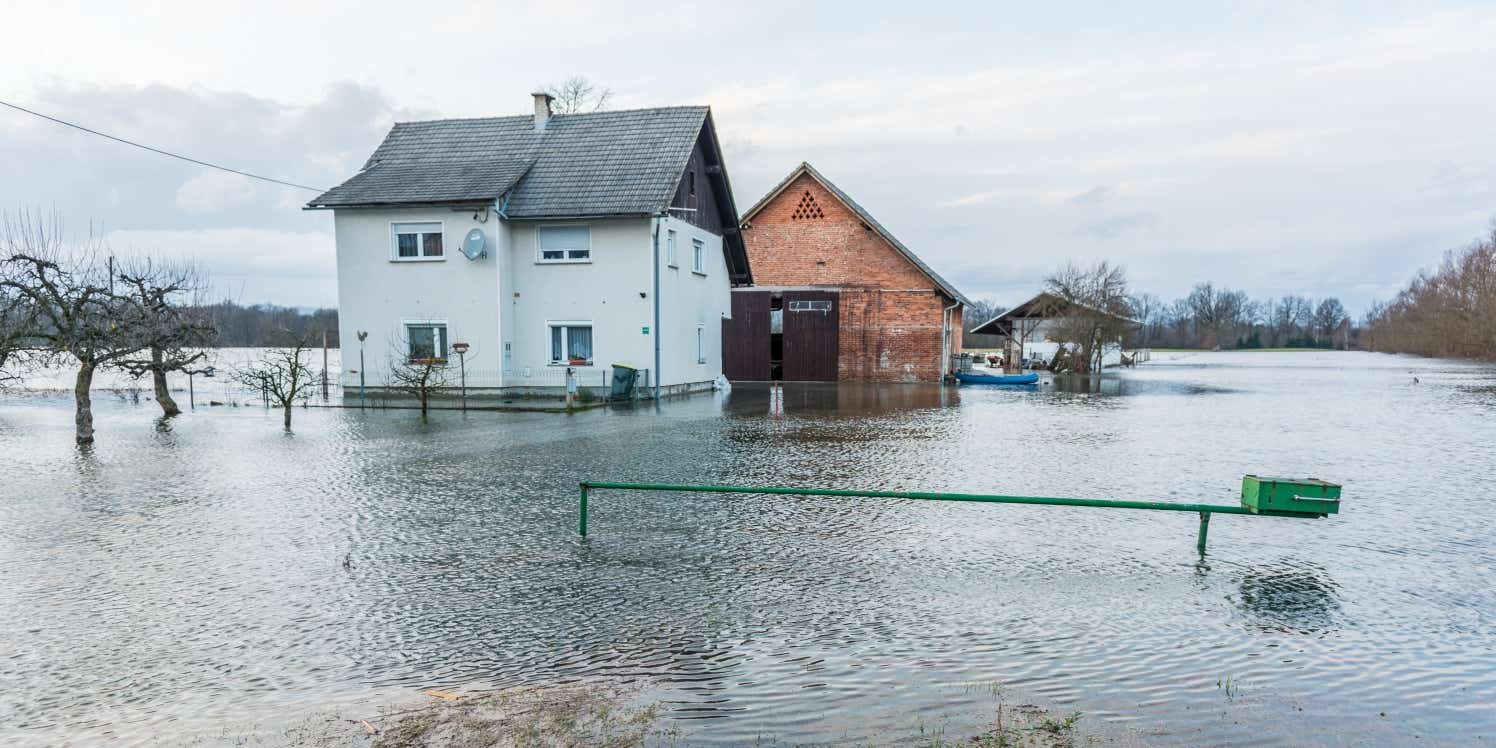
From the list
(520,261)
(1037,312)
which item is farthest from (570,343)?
(1037,312)

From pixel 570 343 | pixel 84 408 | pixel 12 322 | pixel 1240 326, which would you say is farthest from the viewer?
pixel 1240 326

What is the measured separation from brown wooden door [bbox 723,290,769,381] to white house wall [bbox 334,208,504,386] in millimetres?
11269

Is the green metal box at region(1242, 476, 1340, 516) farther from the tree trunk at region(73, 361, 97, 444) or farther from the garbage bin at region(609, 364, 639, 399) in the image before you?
the tree trunk at region(73, 361, 97, 444)

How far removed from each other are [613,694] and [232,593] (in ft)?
11.0

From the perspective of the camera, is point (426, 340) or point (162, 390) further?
point (426, 340)

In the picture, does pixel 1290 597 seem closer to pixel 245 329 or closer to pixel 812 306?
pixel 812 306

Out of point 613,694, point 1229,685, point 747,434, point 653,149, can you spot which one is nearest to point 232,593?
point 613,694

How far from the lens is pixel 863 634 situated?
491 centimetres

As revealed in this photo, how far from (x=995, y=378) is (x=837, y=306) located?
6.57 metres

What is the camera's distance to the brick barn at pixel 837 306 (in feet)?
101

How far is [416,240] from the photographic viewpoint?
22.0m

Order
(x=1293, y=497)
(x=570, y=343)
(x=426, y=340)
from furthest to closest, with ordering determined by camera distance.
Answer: (x=570, y=343)
(x=426, y=340)
(x=1293, y=497)

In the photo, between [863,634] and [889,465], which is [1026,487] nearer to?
[889,465]

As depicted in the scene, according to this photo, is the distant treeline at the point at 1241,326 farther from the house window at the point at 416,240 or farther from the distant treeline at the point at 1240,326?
the house window at the point at 416,240
